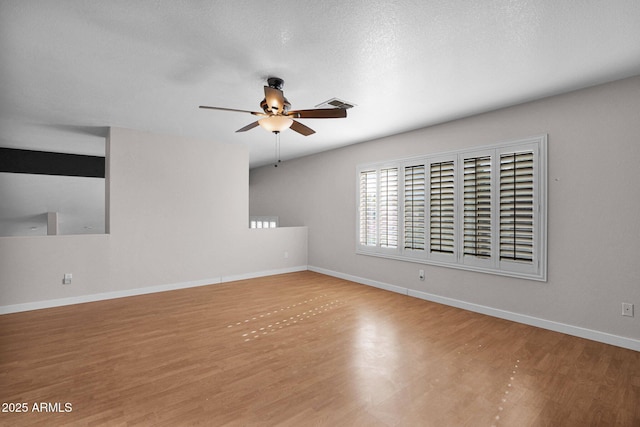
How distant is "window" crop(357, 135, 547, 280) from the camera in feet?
11.3

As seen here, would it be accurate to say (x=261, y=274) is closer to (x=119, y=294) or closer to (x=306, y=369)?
(x=119, y=294)

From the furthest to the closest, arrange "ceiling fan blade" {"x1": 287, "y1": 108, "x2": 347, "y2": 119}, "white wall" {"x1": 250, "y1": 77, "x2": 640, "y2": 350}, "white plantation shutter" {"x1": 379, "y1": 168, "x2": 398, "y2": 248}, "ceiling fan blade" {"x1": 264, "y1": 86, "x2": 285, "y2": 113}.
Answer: "white plantation shutter" {"x1": 379, "y1": 168, "x2": 398, "y2": 248}, "white wall" {"x1": 250, "y1": 77, "x2": 640, "y2": 350}, "ceiling fan blade" {"x1": 287, "y1": 108, "x2": 347, "y2": 119}, "ceiling fan blade" {"x1": 264, "y1": 86, "x2": 285, "y2": 113}

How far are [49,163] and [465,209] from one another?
7516mm

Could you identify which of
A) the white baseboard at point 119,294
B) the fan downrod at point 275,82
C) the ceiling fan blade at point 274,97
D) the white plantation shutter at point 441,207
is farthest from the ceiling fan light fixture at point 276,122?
the white baseboard at point 119,294

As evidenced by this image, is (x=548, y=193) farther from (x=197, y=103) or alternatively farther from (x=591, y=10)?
(x=197, y=103)

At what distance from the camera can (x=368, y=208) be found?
5418 millimetres

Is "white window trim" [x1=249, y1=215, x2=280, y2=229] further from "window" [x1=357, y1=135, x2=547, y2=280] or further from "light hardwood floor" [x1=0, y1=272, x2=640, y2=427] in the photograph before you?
"light hardwood floor" [x1=0, y1=272, x2=640, y2=427]

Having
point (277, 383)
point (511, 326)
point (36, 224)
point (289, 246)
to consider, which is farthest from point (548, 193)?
point (36, 224)

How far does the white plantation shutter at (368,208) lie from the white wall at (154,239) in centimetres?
188

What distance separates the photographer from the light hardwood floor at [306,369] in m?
1.93

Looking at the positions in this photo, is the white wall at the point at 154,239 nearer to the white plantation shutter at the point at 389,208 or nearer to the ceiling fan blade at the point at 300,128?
the white plantation shutter at the point at 389,208

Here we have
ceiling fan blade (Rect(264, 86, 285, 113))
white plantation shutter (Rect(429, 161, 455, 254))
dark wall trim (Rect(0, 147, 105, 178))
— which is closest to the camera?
ceiling fan blade (Rect(264, 86, 285, 113))

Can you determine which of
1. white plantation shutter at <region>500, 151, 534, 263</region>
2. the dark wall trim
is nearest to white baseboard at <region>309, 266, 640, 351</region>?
white plantation shutter at <region>500, 151, 534, 263</region>

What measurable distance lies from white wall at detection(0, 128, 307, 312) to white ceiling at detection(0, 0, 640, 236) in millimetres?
1114
